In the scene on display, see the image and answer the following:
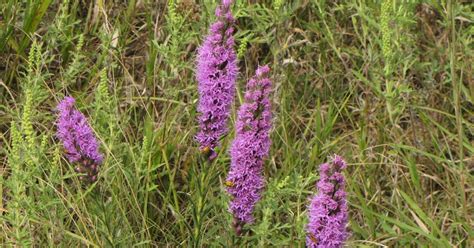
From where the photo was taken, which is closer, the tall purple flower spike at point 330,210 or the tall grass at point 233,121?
the tall purple flower spike at point 330,210

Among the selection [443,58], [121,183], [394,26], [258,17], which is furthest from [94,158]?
[443,58]

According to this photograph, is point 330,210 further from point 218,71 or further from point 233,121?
point 233,121

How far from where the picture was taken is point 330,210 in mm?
2418

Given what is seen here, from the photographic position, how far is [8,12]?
13.4 ft

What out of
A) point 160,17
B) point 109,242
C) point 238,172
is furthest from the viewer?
point 160,17

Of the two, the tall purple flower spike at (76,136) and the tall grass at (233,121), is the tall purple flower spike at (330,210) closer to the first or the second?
the tall grass at (233,121)

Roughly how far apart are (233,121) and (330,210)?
57.2 inches

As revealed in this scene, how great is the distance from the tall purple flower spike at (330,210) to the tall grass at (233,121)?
1.64 ft

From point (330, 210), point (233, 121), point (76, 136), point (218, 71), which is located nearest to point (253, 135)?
point (218, 71)

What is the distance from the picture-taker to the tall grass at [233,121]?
3125 mm

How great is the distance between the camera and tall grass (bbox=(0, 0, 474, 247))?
312cm

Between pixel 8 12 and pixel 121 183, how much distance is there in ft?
4.20

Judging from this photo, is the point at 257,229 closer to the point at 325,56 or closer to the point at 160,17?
the point at 325,56

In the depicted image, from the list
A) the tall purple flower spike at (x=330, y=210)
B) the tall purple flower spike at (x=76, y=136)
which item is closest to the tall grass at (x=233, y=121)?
the tall purple flower spike at (x=76, y=136)
